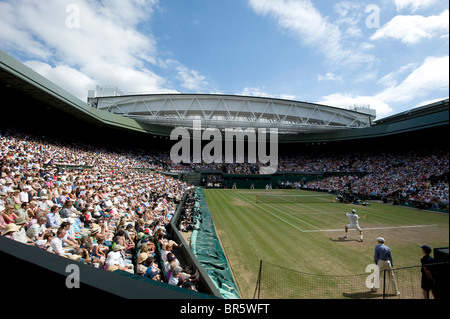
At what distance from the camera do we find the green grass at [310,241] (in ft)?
28.0

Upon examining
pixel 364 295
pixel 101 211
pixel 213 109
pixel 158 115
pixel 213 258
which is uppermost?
pixel 213 109

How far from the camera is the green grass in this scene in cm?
854

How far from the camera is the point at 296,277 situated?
25.2 feet

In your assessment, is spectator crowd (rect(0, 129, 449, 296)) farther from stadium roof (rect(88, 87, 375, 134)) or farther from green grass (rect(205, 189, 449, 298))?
stadium roof (rect(88, 87, 375, 134))

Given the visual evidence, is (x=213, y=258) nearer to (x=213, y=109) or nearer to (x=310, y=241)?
(x=310, y=241)

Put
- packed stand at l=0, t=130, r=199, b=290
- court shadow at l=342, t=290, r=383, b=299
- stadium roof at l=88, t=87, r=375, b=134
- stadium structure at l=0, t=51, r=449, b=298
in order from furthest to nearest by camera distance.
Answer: stadium roof at l=88, t=87, r=375, b=134, stadium structure at l=0, t=51, r=449, b=298, court shadow at l=342, t=290, r=383, b=299, packed stand at l=0, t=130, r=199, b=290

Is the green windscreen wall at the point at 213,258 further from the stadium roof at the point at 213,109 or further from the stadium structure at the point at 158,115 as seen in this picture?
the stadium roof at the point at 213,109

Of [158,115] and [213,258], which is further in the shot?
[158,115]

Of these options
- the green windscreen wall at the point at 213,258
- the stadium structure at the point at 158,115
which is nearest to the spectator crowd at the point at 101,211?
the green windscreen wall at the point at 213,258

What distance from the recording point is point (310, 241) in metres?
11.4

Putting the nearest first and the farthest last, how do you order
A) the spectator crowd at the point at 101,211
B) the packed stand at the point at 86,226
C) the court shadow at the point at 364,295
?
1. the spectator crowd at the point at 101,211
2. the packed stand at the point at 86,226
3. the court shadow at the point at 364,295

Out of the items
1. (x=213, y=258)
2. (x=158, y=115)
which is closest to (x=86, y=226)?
(x=213, y=258)

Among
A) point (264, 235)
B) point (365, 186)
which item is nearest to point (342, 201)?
point (365, 186)

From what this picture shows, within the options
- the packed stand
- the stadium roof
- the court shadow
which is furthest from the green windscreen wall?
the stadium roof
